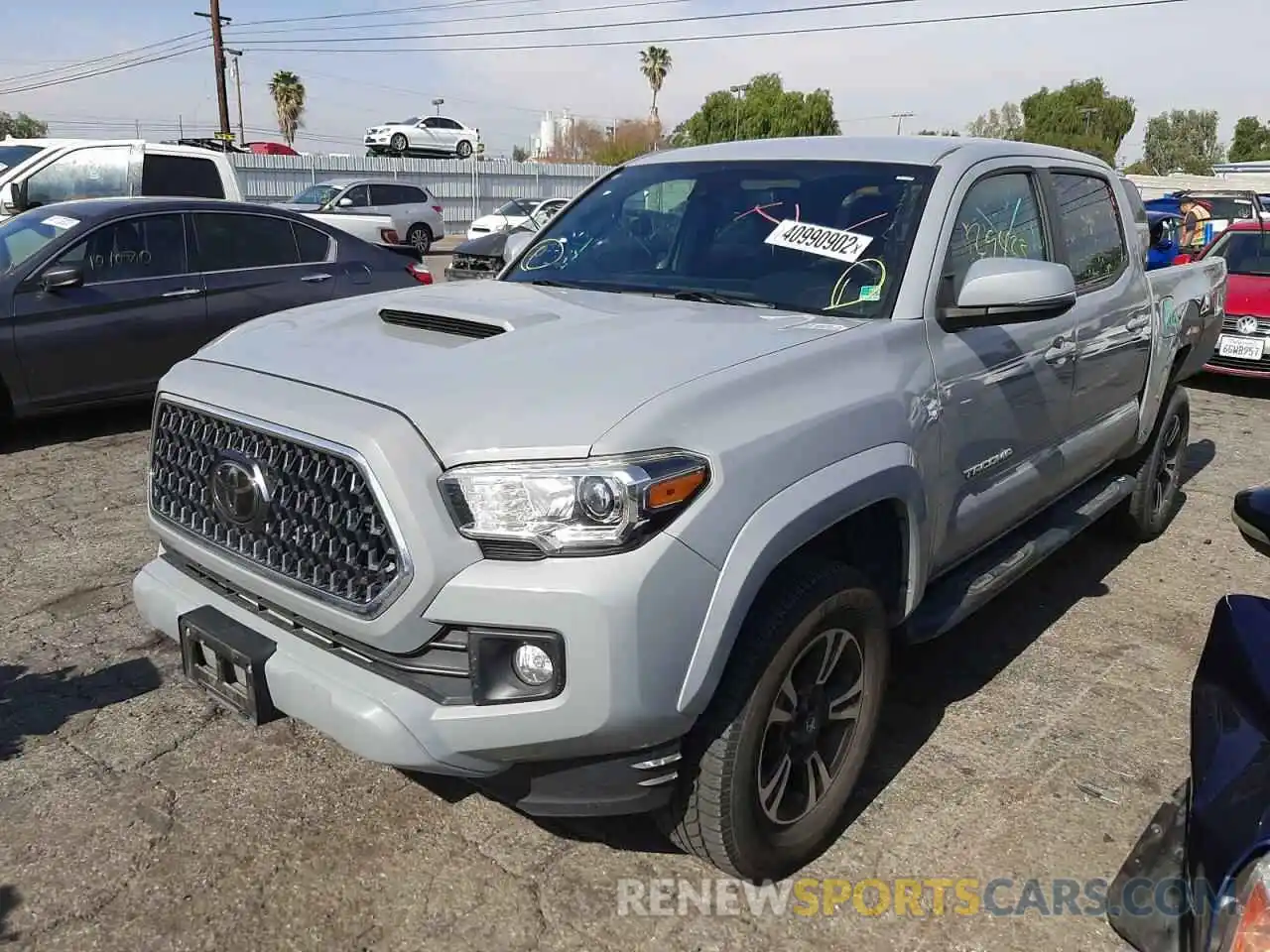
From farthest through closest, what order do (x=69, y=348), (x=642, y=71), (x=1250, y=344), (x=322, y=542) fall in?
1. (x=642, y=71)
2. (x=1250, y=344)
3. (x=69, y=348)
4. (x=322, y=542)

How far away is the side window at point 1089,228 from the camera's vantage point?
4.05 m

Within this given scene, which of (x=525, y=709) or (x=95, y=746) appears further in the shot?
(x=95, y=746)

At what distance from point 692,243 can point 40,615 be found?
296 centimetres

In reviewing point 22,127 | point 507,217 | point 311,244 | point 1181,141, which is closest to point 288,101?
point 22,127

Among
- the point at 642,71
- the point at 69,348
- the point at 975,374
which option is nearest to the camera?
the point at 975,374

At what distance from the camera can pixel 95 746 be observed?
3180mm

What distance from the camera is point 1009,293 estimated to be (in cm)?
286

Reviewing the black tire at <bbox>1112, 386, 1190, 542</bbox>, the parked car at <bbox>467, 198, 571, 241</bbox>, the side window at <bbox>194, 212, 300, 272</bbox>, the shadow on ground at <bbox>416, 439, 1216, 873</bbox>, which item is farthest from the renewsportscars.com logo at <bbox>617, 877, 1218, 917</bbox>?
the parked car at <bbox>467, 198, 571, 241</bbox>

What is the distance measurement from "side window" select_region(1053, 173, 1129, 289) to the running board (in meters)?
0.92

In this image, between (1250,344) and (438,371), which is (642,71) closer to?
(1250,344)

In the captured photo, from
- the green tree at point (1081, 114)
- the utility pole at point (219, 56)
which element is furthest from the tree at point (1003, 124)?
the utility pole at point (219, 56)

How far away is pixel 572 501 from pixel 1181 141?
333 ft

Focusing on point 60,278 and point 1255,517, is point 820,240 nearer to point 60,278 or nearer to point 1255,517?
point 1255,517

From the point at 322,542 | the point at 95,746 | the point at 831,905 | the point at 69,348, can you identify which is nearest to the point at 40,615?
the point at 95,746
